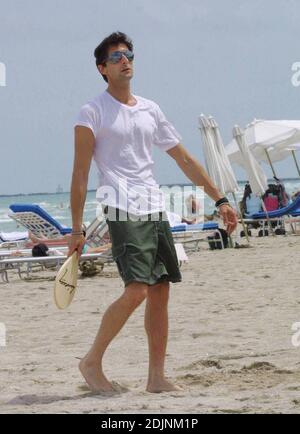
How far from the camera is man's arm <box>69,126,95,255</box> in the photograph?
460 centimetres

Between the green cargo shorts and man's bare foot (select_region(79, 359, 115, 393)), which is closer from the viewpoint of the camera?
the green cargo shorts

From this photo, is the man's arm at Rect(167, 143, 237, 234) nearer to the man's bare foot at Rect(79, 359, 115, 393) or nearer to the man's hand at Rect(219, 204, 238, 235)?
the man's hand at Rect(219, 204, 238, 235)

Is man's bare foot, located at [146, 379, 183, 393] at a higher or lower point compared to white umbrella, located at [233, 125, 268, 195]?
lower

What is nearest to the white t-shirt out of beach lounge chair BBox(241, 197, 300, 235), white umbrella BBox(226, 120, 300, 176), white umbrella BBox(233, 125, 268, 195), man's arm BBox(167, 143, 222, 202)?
man's arm BBox(167, 143, 222, 202)

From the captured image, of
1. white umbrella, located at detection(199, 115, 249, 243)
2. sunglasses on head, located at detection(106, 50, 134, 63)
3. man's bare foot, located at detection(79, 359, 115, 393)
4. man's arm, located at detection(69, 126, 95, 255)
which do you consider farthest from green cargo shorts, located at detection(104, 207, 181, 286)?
white umbrella, located at detection(199, 115, 249, 243)

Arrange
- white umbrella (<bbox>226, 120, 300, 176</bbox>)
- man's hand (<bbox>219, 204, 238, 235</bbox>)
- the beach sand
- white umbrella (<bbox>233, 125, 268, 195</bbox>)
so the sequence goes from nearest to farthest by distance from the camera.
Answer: the beach sand < man's hand (<bbox>219, 204, 238, 235</bbox>) < white umbrella (<bbox>233, 125, 268, 195</bbox>) < white umbrella (<bbox>226, 120, 300, 176</bbox>)

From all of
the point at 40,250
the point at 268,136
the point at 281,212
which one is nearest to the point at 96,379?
the point at 40,250

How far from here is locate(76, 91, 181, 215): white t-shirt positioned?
15.1 ft

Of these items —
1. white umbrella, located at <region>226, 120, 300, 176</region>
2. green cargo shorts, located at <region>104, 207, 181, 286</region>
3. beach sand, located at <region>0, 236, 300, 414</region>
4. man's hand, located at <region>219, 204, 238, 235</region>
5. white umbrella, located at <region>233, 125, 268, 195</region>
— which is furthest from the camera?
white umbrella, located at <region>226, 120, 300, 176</region>

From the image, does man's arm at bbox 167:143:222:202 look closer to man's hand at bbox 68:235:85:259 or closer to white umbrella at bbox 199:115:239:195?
man's hand at bbox 68:235:85:259

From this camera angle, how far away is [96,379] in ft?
15.5

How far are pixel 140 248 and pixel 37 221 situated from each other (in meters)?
12.0

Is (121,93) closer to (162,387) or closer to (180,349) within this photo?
(162,387)

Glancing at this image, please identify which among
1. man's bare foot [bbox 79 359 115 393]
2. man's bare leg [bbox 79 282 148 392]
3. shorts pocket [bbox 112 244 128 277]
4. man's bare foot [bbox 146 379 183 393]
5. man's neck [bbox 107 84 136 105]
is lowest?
man's bare foot [bbox 146 379 183 393]
